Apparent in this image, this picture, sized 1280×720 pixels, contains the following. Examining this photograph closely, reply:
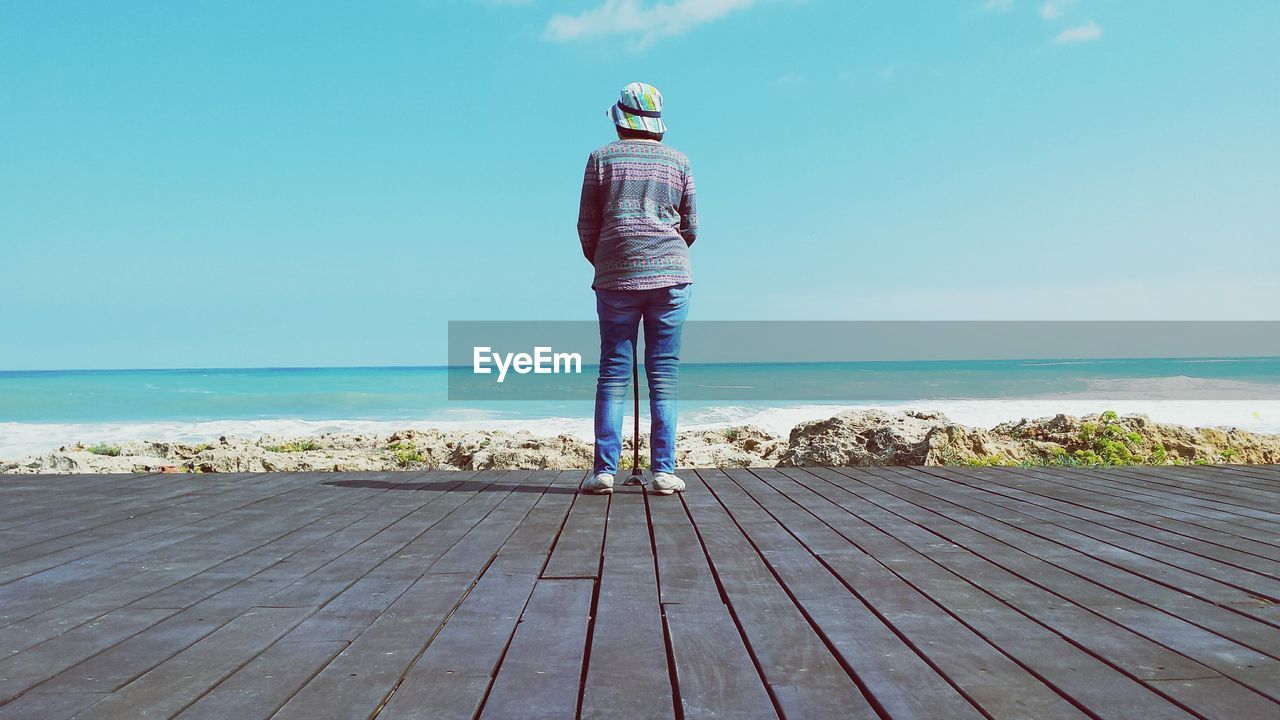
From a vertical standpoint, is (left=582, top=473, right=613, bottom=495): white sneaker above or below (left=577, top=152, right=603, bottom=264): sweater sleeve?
below

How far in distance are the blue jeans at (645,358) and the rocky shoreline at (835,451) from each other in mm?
1756

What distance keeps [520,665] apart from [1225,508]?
9.16 ft

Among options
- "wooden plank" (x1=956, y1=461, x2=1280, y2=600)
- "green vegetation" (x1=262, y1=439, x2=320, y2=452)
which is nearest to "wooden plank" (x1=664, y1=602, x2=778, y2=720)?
"wooden plank" (x1=956, y1=461, x2=1280, y2=600)

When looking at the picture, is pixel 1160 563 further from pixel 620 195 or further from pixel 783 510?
pixel 620 195

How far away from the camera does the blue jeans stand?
339 centimetres

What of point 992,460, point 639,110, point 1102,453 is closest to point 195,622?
point 639,110

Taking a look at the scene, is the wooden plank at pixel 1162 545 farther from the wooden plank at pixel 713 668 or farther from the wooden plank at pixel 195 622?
the wooden plank at pixel 195 622

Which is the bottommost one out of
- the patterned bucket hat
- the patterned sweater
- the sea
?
the sea

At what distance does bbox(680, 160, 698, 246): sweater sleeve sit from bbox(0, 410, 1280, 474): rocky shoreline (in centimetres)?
206

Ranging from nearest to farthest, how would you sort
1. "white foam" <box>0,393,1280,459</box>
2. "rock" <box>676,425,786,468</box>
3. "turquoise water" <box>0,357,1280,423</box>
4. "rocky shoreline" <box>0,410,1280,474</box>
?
"rocky shoreline" <box>0,410,1280,474</box>
"rock" <box>676,425,786,468</box>
"white foam" <box>0,393,1280,459</box>
"turquoise water" <box>0,357,1280,423</box>

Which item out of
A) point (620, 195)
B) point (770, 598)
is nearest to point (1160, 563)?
point (770, 598)

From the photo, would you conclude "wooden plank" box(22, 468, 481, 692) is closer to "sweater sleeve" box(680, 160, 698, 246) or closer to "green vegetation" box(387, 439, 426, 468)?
"sweater sleeve" box(680, 160, 698, 246)

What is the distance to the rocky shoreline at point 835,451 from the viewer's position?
5.33 meters

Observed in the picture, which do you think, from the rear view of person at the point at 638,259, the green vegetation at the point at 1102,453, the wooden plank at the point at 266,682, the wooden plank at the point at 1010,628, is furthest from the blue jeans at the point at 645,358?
the green vegetation at the point at 1102,453
